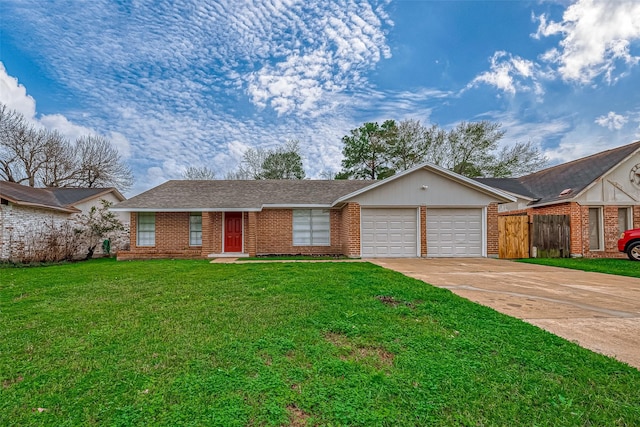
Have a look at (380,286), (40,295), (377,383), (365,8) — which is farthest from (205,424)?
(365,8)

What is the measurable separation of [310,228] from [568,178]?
13.4 m

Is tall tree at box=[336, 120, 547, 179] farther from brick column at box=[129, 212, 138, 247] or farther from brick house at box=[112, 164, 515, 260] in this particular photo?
brick column at box=[129, 212, 138, 247]

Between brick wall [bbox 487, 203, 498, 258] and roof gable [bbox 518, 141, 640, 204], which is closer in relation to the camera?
brick wall [bbox 487, 203, 498, 258]

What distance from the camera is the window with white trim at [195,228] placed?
14242 mm

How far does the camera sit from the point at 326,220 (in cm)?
1444

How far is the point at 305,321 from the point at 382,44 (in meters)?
13.2

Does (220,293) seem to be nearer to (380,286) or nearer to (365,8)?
(380,286)

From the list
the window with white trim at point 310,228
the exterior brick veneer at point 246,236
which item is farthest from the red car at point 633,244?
the window with white trim at point 310,228

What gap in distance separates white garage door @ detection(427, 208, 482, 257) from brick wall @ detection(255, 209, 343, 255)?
428 centimetres

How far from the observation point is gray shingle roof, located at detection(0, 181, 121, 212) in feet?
44.5

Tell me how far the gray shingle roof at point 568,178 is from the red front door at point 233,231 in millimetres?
15033

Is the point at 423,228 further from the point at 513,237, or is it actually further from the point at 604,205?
the point at 604,205

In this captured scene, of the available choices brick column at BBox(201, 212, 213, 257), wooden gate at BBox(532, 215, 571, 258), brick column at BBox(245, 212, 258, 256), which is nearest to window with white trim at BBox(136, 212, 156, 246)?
brick column at BBox(201, 212, 213, 257)

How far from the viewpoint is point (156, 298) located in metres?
5.23
